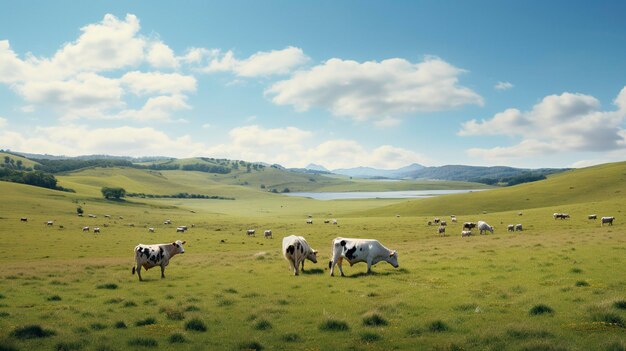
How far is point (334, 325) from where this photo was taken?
1287 cm

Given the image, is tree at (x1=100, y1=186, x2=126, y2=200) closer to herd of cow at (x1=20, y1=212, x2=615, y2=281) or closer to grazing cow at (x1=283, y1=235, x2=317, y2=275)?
herd of cow at (x1=20, y1=212, x2=615, y2=281)

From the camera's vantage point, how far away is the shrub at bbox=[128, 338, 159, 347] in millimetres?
11398

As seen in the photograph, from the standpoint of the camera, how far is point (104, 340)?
11.8 metres

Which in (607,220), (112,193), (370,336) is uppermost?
(607,220)

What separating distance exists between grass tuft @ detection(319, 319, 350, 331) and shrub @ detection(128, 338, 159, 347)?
16.6 feet

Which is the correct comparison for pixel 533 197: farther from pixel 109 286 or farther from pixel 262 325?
pixel 262 325

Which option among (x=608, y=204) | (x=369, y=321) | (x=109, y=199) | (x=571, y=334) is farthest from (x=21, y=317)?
(x=109, y=199)

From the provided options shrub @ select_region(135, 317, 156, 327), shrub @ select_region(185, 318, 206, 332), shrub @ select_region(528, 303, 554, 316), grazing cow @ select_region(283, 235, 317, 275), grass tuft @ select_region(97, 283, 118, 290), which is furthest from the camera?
grazing cow @ select_region(283, 235, 317, 275)

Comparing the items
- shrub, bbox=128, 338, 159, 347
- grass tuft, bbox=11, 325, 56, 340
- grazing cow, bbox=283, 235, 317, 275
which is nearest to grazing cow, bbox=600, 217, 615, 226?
grazing cow, bbox=283, 235, 317, 275

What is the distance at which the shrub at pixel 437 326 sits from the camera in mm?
12263

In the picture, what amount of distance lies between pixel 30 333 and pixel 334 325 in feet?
31.0

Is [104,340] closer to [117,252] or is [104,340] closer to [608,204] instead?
[117,252]

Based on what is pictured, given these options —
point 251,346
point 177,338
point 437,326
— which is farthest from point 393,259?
point 177,338

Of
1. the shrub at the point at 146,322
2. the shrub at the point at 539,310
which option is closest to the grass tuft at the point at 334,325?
the shrub at the point at 146,322
